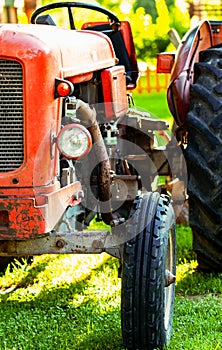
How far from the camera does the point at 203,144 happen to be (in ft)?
17.4

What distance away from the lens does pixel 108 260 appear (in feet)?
20.9

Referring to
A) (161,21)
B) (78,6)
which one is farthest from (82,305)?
(161,21)

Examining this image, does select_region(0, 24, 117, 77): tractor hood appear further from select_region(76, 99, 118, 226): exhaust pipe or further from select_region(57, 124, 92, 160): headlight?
select_region(57, 124, 92, 160): headlight

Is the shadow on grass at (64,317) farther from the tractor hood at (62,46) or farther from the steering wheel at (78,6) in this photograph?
the steering wheel at (78,6)

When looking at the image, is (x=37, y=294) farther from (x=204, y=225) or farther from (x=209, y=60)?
(x=209, y=60)

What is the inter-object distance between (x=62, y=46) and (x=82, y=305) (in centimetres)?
176

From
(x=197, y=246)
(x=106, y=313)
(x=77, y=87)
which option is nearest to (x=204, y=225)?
(x=197, y=246)

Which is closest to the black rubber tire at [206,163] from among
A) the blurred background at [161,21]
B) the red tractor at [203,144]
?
the red tractor at [203,144]

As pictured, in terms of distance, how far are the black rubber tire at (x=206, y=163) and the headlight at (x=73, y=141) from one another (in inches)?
54.6

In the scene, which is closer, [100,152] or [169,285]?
[169,285]

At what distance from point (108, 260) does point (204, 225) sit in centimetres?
125

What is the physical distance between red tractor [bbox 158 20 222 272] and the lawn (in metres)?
0.32

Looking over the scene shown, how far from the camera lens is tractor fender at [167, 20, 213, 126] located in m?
5.84

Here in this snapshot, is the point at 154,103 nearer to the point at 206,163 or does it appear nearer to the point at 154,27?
the point at 154,27
